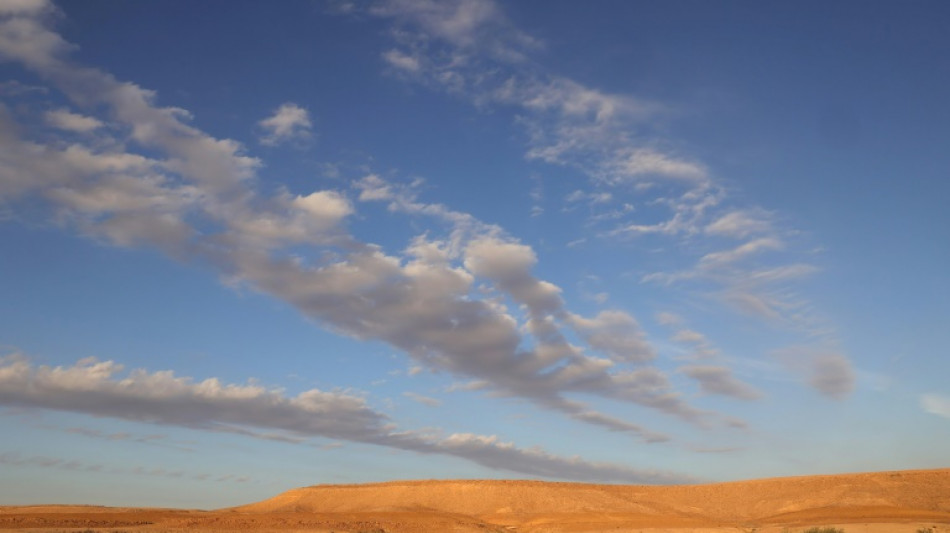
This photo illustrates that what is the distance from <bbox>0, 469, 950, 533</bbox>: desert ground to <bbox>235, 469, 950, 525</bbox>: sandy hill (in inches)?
4.2

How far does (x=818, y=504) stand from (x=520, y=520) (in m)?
29.2

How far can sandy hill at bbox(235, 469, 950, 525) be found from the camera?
72062 millimetres

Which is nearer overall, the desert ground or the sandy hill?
the desert ground

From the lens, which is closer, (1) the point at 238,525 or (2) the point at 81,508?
(1) the point at 238,525

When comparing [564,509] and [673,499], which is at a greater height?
[673,499]

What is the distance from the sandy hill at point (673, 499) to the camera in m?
72.1

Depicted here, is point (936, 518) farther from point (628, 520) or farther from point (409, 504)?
point (409, 504)

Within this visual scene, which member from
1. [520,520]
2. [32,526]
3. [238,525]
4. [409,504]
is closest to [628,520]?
[520,520]

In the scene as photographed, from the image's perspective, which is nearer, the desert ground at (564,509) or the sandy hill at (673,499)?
the desert ground at (564,509)

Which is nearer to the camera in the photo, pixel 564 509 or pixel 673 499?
pixel 564 509

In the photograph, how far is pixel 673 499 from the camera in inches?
3332

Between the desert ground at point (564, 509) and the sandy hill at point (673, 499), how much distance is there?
0.11 metres

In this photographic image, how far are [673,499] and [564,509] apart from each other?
14.3 meters

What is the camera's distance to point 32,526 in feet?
182
